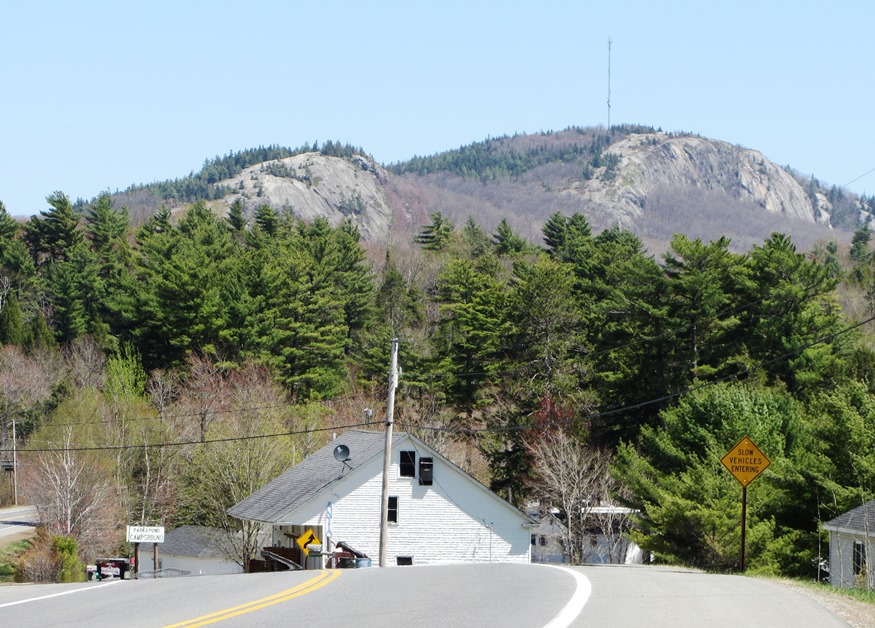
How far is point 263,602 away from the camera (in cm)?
1207

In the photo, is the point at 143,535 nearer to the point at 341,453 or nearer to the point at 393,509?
the point at 341,453

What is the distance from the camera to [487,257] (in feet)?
276

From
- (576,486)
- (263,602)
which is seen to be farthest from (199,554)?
(263,602)

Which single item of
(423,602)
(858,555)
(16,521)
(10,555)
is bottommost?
(10,555)

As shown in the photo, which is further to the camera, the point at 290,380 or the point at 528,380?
the point at 290,380

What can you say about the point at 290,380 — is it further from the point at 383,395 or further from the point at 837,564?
the point at 837,564

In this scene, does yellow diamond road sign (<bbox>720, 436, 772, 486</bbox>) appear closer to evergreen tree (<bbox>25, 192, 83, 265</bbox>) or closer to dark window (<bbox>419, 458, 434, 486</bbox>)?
dark window (<bbox>419, 458, 434, 486</bbox>)

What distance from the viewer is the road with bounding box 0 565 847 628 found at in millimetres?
10391

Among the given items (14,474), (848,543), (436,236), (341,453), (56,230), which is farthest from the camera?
(436,236)

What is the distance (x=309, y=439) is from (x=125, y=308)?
22224 mm

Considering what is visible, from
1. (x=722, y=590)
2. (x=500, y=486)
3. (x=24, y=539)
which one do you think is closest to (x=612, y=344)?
(x=500, y=486)

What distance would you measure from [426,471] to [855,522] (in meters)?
16.9

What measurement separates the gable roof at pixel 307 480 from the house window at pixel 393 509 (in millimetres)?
2010

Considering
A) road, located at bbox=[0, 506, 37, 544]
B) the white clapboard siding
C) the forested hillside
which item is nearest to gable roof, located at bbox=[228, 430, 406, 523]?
the white clapboard siding
